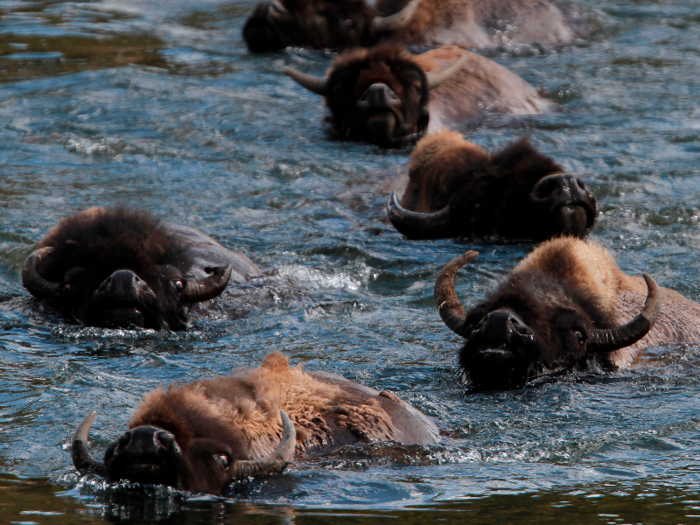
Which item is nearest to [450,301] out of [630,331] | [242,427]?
[630,331]

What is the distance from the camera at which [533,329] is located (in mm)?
6504

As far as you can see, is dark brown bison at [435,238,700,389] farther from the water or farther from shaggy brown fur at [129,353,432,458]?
shaggy brown fur at [129,353,432,458]

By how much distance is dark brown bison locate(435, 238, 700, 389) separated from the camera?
21.1 feet

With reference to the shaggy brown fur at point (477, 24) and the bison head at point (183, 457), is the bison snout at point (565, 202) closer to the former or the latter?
the bison head at point (183, 457)

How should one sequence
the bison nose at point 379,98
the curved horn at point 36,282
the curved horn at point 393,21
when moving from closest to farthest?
1. the curved horn at point 36,282
2. the bison nose at point 379,98
3. the curved horn at point 393,21

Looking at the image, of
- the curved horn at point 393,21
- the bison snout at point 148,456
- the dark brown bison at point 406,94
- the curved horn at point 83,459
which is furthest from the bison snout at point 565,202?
the curved horn at point 393,21

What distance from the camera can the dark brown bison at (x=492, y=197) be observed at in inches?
384

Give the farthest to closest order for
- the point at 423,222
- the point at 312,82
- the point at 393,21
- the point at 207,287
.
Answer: the point at 393,21
the point at 312,82
the point at 423,222
the point at 207,287

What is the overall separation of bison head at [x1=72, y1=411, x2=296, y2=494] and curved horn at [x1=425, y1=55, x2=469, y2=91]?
9546mm

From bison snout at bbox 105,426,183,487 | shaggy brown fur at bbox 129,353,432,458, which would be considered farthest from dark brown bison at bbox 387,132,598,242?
bison snout at bbox 105,426,183,487

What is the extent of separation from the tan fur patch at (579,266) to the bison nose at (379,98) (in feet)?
19.6

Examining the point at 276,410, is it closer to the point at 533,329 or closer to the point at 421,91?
the point at 533,329

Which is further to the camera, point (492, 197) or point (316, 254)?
point (492, 197)

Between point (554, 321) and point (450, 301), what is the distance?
672 millimetres
